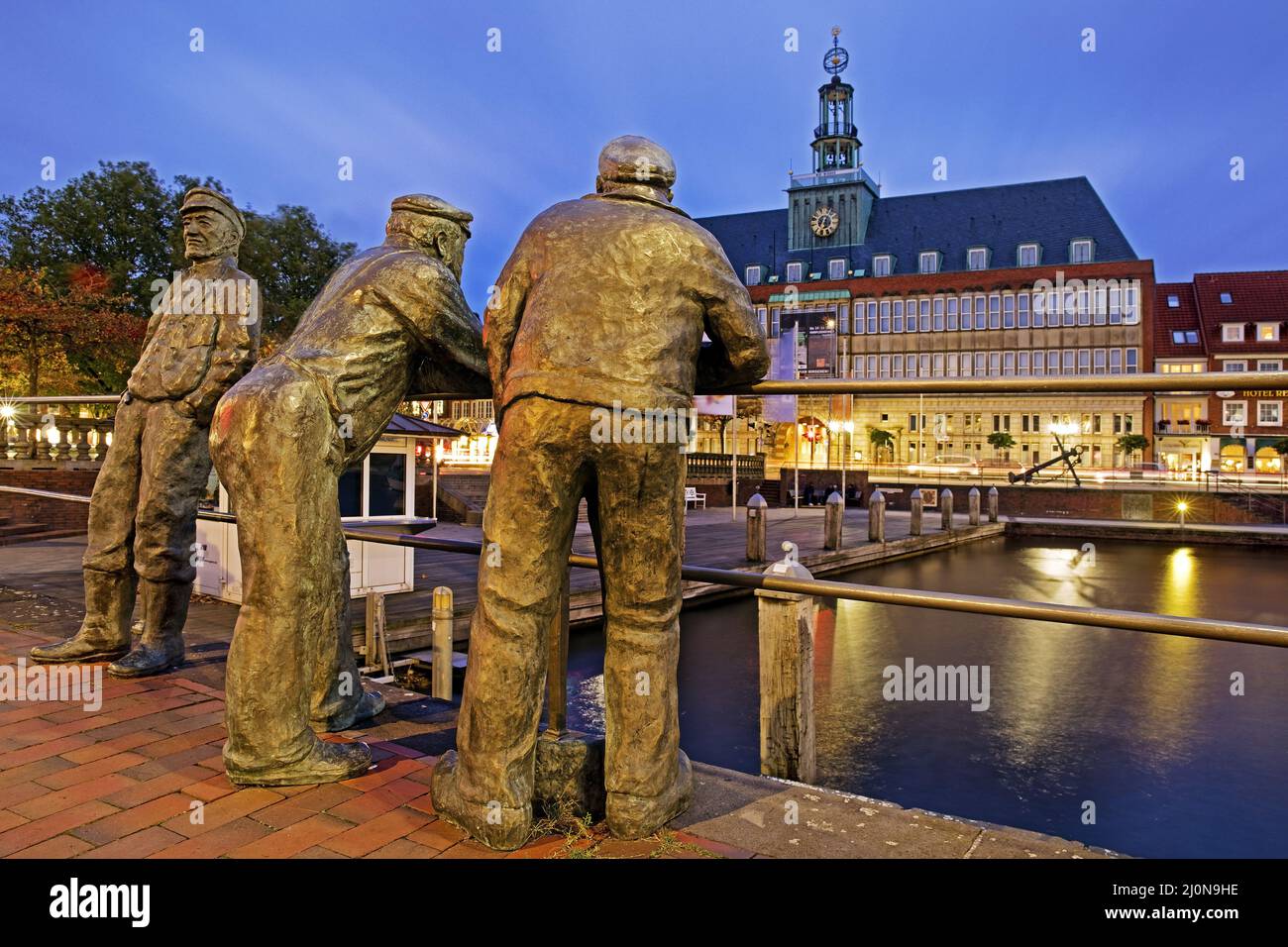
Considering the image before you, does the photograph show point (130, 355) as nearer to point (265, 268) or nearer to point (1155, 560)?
point (265, 268)

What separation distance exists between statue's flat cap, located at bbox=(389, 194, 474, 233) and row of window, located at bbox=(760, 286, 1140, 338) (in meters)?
53.3

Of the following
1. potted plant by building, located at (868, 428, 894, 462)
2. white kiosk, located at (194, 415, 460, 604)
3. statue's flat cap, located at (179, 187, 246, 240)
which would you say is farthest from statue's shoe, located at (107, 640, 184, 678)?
potted plant by building, located at (868, 428, 894, 462)

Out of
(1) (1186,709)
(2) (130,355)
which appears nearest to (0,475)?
(2) (130,355)

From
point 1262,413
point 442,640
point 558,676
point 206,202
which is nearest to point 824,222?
point 1262,413

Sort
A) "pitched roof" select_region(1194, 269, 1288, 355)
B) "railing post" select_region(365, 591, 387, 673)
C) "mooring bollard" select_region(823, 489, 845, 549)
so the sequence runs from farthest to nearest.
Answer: "pitched roof" select_region(1194, 269, 1288, 355)
"mooring bollard" select_region(823, 489, 845, 549)
"railing post" select_region(365, 591, 387, 673)

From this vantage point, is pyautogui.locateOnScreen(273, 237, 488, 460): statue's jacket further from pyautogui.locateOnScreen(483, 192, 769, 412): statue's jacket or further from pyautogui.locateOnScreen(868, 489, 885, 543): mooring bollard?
pyautogui.locateOnScreen(868, 489, 885, 543): mooring bollard

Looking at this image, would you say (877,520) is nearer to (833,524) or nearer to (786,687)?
(833,524)

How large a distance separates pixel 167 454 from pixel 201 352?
17.5 inches

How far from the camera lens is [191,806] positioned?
2.35m

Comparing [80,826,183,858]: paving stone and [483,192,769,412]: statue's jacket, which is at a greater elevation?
[483,192,769,412]: statue's jacket

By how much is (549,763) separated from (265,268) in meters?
26.2

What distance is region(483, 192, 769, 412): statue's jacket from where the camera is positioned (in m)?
2.15

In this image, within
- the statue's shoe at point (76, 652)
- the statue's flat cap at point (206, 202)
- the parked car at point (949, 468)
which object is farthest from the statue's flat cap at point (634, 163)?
the parked car at point (949, 468)
